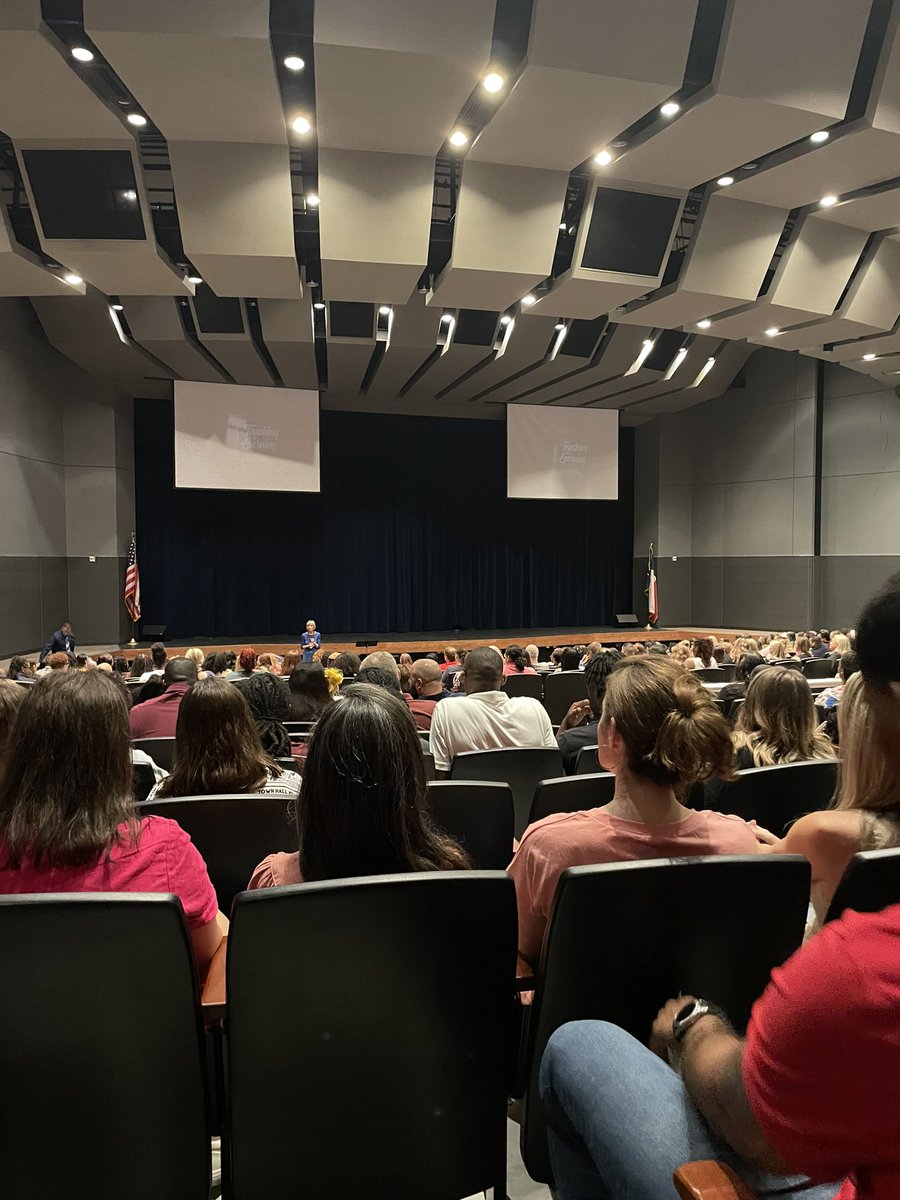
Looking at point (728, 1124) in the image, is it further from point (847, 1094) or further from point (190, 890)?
point (190, 890)

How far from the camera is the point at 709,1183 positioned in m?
0.89

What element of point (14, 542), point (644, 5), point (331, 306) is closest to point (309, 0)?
point (644, 5)

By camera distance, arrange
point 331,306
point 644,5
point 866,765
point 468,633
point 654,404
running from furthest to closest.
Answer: point 468,633 < point 654,404 < point 331,306 < point 644,5 < point 866,765

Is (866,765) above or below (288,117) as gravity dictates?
below

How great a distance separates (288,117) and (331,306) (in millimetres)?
5172

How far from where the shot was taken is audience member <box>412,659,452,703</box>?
5109mm

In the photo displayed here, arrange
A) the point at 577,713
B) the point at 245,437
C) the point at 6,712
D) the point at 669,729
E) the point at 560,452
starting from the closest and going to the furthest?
the point at 669,729, the point at 6,712, the point at 577,713, the point at 245,437, the point at 560,452

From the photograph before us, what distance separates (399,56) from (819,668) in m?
5.89

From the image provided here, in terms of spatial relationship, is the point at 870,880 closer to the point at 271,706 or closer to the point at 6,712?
the point at 6,712

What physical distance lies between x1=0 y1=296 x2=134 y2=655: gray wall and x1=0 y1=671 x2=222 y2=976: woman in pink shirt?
10.8 metres

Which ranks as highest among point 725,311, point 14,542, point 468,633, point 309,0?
point 309,0

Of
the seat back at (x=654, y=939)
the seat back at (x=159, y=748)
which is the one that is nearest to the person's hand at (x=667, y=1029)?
the seat back at (x=654, y=939)

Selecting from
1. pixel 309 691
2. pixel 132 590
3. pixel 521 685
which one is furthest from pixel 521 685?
pixel 132 590

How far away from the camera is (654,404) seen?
630 inches
